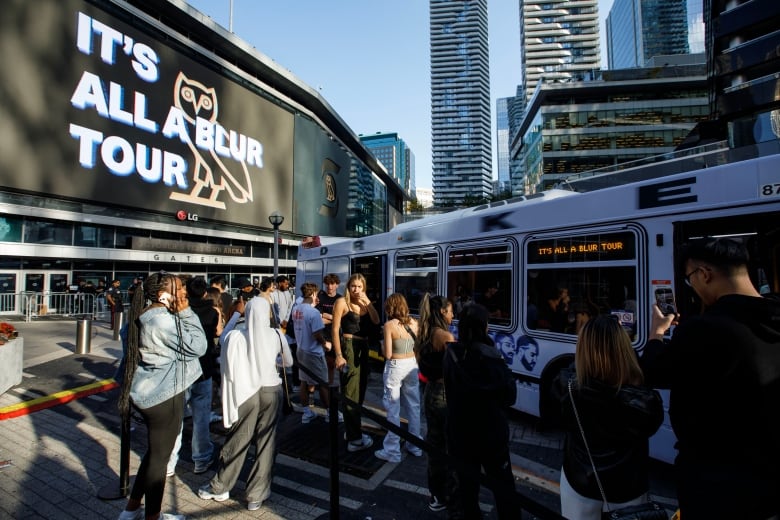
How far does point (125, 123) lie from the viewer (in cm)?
2188

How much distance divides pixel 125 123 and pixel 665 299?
84.4ft

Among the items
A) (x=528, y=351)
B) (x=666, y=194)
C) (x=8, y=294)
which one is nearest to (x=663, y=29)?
(x=666, y=194)

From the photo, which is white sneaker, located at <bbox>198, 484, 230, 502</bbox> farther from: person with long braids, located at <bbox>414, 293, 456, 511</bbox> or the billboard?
the billboard

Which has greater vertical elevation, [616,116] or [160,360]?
[616,116]

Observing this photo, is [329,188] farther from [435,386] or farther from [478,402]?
[478,402]

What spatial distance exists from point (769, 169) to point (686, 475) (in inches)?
135

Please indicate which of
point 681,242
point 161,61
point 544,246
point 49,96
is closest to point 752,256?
point 681,242

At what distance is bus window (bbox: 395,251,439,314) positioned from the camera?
7669 mm

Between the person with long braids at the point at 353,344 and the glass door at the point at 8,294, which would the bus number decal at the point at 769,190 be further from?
the glass door at the point at 8,294

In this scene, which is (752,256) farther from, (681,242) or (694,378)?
(694,378)

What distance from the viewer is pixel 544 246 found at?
5574 millimetres

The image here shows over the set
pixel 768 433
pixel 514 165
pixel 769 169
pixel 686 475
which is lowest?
pixel 686 475

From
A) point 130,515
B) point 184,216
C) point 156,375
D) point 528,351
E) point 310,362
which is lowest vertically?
point 130,515

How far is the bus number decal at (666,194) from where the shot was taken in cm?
420
